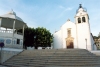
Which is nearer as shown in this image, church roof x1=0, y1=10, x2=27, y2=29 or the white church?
church roof x1=0, y1=10, x2=27, y2=29

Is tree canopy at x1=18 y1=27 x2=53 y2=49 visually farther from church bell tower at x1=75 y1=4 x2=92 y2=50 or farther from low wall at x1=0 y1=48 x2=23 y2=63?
low wall at x1=0 y1=48 x2=23 y2=63

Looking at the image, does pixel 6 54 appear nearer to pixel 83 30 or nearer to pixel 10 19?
pixel 10 19

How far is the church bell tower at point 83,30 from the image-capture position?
80.4ft

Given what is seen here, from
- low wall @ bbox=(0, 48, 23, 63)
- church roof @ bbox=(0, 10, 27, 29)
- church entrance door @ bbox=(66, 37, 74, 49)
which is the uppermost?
church roof @ bbox=(0, 10, 27, 29)

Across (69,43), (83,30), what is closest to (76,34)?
(83,30)

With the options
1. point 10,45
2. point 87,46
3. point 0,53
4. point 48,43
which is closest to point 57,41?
point 48,43

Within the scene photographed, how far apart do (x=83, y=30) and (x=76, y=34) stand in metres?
1.81

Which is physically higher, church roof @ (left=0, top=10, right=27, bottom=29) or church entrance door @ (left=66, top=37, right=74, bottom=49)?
church roof @ (left=0, top=10, right=27, bottom=29)

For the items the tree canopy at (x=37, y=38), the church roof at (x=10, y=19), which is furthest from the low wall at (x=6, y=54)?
the tree canopy at (x=37, y=38)

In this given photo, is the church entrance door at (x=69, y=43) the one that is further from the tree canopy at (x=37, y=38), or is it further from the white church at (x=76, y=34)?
the tree canopy at (x=37, y=38)

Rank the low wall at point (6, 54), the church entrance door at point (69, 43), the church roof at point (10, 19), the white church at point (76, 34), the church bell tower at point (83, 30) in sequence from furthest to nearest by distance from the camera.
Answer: the church entrance door at point (69, 43) → the white church at point (76, 34) → the church bell tower at point (83, 30) → the church roof at point (10, 19) → the low wall at point (6, 54)

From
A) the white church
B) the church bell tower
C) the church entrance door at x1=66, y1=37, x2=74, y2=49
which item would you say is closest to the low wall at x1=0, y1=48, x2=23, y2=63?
the white church

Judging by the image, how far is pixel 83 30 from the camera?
25.7m

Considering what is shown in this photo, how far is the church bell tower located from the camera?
24500 millimetres
